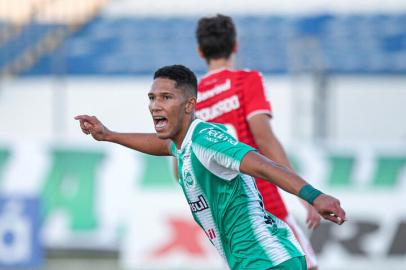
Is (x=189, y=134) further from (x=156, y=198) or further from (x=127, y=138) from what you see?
(x=156, y=198)

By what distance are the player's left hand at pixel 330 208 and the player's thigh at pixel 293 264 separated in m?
0.85

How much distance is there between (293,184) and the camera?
3855mm

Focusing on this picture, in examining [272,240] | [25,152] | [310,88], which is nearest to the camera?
[272,240]

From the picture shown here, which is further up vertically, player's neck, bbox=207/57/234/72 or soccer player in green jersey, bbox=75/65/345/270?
player's neck, bbox=207/57/234/72

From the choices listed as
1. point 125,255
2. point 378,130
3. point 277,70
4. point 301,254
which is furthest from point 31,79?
point 301,254

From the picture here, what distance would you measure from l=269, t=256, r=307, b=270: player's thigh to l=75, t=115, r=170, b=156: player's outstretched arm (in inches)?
41.3

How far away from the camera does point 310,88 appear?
53.0 feet

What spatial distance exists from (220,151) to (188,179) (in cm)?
37

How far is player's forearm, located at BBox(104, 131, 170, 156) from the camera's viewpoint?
525 cm

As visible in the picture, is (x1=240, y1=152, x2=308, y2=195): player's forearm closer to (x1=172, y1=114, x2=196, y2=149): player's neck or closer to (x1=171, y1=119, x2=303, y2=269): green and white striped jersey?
(x1=171, y1=119, x2=303, y2=269): green and white striped jersey

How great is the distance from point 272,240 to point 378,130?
497 inches

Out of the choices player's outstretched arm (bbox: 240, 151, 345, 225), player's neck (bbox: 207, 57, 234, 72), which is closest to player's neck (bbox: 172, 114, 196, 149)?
player's outstretched arm (bbox: 240, 151, 345, 225)

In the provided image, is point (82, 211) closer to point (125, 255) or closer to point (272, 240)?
point (125, 255)

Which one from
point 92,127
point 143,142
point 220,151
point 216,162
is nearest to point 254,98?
point 143,142
